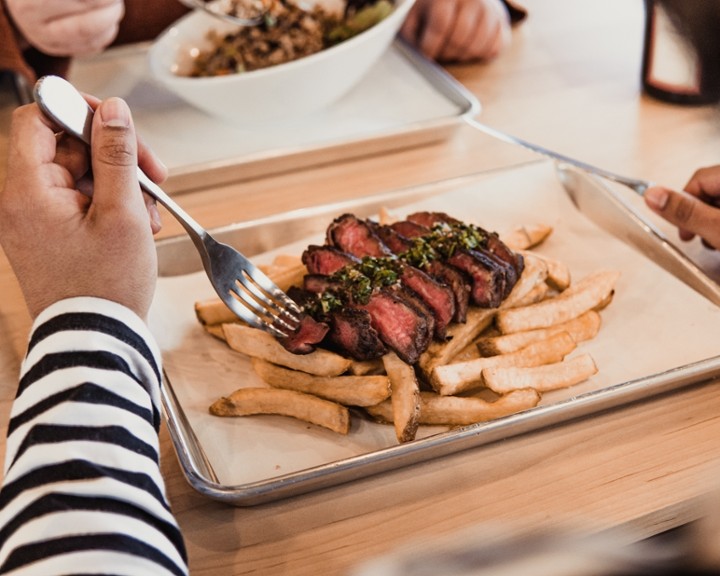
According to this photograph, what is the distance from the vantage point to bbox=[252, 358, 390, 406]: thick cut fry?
1.61 meters

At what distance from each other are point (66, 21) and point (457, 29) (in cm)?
136

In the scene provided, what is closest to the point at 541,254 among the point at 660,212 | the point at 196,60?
the point at 660,212

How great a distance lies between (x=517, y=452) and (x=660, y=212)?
2.82 ft

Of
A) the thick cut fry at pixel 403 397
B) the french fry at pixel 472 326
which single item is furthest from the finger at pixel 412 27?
the thick cut fry at pixel 403 397

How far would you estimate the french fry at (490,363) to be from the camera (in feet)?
5.38

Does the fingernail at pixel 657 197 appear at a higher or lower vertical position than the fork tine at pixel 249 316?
higher

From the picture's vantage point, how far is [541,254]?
7.10ft

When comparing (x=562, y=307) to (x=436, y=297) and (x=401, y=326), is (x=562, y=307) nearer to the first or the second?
(x=436, y=297)

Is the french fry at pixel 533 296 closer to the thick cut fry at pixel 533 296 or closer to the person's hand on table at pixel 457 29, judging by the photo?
the thick cut fry at pixel 533 296

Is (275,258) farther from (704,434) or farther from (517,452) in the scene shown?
(704,434)

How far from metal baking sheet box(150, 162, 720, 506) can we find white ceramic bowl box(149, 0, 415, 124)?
54cm

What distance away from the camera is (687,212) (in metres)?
2.07

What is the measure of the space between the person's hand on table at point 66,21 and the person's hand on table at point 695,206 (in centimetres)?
172

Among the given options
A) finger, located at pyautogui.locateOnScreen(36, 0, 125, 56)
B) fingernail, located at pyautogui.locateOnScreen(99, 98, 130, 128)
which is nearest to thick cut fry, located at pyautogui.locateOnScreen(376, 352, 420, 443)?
fingernail, located at pyautogui.locateOnScreen(99, 98, 130, 128)
